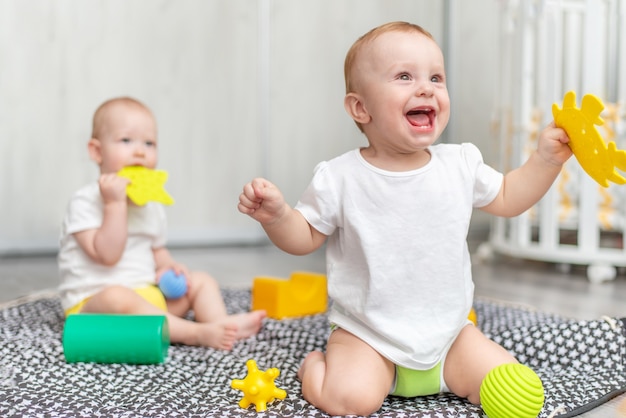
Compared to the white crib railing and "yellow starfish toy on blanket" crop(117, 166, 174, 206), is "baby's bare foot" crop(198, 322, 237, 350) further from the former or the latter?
the white crib railing

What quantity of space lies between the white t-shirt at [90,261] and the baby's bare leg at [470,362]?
2.10 ft

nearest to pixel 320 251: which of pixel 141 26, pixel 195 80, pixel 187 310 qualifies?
pixel 195 80

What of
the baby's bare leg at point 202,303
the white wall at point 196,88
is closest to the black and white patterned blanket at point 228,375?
the baby's bare leg at point 202,303

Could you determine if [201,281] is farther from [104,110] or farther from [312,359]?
[312,359]

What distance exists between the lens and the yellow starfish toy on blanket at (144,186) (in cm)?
134

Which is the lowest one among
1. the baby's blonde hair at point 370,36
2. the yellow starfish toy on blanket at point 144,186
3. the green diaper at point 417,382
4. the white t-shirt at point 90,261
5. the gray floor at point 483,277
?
the gray floor at point 483,277

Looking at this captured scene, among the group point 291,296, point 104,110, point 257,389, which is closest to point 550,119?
point 291,296

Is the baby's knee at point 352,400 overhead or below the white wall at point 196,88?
below

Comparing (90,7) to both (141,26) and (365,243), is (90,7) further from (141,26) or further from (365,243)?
(365,243)

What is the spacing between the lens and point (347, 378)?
91 cm

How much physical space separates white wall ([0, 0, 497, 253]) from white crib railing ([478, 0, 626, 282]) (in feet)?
2.29

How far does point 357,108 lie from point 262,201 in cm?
20

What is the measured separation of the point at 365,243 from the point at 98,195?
0.61 m

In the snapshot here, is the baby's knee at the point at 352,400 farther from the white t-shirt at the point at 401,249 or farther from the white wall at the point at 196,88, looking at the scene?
the white wall at the point at 196,88
